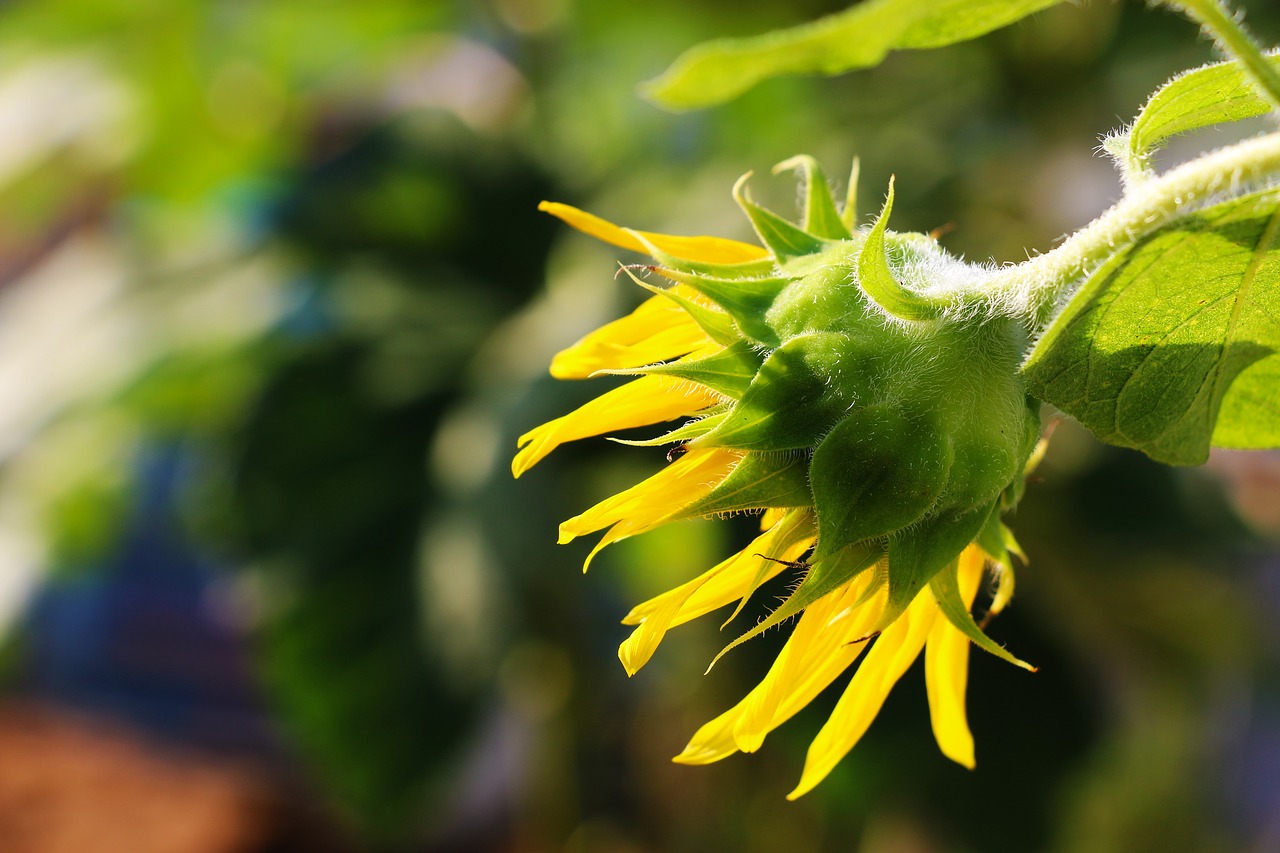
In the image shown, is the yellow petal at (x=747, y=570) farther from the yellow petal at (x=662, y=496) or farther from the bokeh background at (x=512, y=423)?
the bokeh background at (x=512, y=423)

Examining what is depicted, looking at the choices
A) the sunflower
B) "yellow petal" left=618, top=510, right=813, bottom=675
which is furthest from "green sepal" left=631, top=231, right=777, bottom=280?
"yellow petal" left=618, top=510, right=813, bottom=675

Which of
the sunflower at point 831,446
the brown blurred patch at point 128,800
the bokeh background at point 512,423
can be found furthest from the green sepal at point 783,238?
the brown blurred patch at point 128,800

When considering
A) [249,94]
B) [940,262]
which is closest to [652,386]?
[940,262]

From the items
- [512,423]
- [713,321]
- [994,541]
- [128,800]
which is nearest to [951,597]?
[994,541]

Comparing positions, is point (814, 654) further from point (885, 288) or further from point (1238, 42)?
point (1238, 42)

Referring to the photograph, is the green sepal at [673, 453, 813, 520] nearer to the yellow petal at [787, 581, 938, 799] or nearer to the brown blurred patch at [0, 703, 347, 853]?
the yellow petal at [787, 581, 938, 799]

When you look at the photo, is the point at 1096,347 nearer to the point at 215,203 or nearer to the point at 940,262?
the point at 940,262
